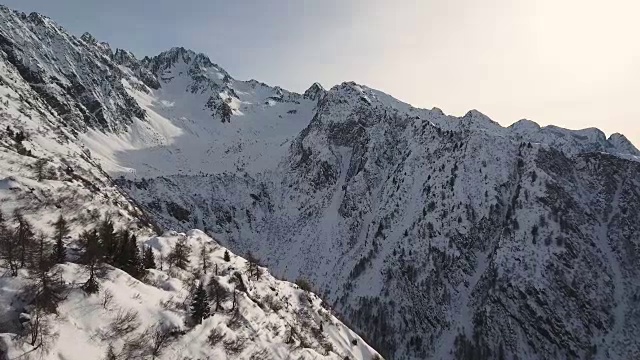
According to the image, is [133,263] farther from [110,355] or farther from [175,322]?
[110,355]

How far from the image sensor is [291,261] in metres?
127

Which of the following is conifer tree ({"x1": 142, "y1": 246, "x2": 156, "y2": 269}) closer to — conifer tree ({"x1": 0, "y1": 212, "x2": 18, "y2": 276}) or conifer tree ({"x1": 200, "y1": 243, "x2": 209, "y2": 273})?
conifer tree ({"x1": 200, "y1": 243, "x2": 209, "y2": 273})

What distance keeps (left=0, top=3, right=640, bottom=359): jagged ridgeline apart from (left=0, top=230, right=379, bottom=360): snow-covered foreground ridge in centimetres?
49

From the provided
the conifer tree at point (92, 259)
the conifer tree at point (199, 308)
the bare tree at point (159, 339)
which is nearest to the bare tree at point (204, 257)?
the conifer tree at point (199, 308)

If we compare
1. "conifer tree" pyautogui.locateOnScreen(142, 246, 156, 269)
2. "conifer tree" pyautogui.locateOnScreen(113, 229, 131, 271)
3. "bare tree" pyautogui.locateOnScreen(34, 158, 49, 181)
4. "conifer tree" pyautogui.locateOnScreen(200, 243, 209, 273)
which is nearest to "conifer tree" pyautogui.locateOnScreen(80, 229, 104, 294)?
"conifer tree" pyautogui.locateOnScreen(113, 229, 131, 271)

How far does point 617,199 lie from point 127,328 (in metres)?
122

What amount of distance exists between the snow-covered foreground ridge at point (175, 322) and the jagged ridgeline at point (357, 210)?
0.49 metres

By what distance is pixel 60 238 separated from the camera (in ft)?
93.6

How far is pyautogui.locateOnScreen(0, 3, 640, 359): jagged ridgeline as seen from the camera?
4694 cm

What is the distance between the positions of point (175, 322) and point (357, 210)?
360ft

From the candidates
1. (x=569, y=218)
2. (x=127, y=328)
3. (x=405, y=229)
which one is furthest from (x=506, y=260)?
(x=127, y=328)

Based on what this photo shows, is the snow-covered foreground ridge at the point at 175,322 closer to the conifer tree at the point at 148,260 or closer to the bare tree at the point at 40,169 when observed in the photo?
the conifer tree at the point at 148,260

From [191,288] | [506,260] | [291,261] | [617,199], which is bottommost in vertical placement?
[291,261]

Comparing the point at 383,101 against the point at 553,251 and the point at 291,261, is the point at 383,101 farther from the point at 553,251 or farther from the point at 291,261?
the point at 553,251
